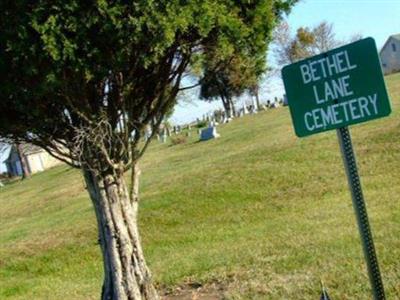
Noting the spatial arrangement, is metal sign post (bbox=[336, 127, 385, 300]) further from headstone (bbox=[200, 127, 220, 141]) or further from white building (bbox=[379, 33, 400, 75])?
white building (bbox=[379, 33, 400, 75])

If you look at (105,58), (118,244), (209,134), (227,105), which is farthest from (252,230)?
(227,105)

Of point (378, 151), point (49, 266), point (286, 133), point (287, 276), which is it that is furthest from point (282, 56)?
point (287, 276)

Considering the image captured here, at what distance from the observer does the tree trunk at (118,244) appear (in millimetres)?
6689

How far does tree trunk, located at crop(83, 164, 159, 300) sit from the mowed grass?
1084 mm

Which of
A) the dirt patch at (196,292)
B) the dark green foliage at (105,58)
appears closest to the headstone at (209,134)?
the dirt patch at (196,292)

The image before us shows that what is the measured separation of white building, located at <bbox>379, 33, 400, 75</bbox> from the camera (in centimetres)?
7739

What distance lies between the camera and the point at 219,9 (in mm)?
5879

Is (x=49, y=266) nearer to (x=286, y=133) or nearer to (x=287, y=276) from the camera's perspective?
(x=287, y=276)

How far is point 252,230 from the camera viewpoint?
10883 mm

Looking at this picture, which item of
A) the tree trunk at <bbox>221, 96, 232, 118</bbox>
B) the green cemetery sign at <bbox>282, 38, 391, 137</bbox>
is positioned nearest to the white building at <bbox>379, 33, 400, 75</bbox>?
the tree trunk at <bbox>221, 96, 232, 118</bbox>

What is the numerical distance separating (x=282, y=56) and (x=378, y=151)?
44449 millimetres

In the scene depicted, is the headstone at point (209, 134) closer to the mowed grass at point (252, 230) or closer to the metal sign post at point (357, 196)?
the mowed grass at point (252, 230)

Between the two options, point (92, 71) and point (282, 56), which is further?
point (282, 56)

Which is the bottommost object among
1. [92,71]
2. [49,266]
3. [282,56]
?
[49,266]
